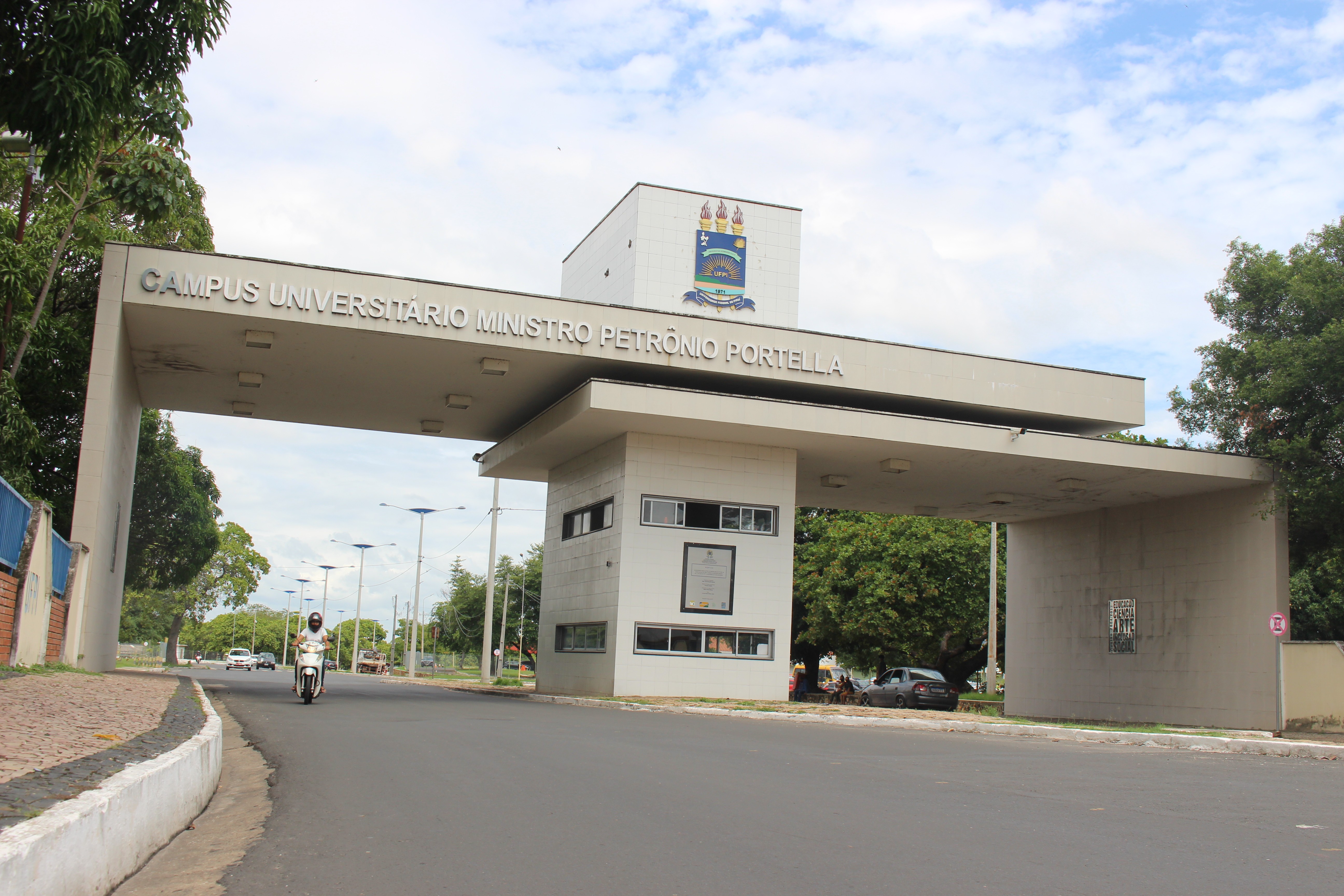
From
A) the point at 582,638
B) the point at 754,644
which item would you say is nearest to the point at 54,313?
the point at 582,638

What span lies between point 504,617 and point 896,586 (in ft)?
96.0

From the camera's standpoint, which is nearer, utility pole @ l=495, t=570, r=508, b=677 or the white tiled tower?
the white tiled tower

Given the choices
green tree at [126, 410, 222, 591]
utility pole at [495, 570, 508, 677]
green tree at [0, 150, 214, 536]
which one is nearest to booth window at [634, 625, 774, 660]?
green tree at [0, 150, 214, 536]

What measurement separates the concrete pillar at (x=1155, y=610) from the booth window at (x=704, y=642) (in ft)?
37.0

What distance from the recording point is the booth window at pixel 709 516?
25.4 metres

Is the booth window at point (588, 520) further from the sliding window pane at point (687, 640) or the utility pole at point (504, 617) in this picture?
the utility pole at point (504, 617)

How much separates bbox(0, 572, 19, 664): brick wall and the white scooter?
444 centimetres

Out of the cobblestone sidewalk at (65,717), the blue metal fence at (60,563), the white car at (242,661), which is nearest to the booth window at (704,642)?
the cobblestone sidewalk at (65,717)

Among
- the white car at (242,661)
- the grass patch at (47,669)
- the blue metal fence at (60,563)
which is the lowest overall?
the white car at (242,661)

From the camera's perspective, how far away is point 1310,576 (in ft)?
134

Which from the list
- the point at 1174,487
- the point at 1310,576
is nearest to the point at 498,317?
the point at 1174,487

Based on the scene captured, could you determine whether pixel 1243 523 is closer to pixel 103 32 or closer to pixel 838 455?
pixel 838 455

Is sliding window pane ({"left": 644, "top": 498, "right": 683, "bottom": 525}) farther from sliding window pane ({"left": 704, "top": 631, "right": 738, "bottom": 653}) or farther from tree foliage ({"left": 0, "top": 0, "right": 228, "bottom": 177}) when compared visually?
tree foliage ({"left": 0, "top": 0, "right": 228, "bottom": 177})

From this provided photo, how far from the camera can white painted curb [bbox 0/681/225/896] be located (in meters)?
3.54
